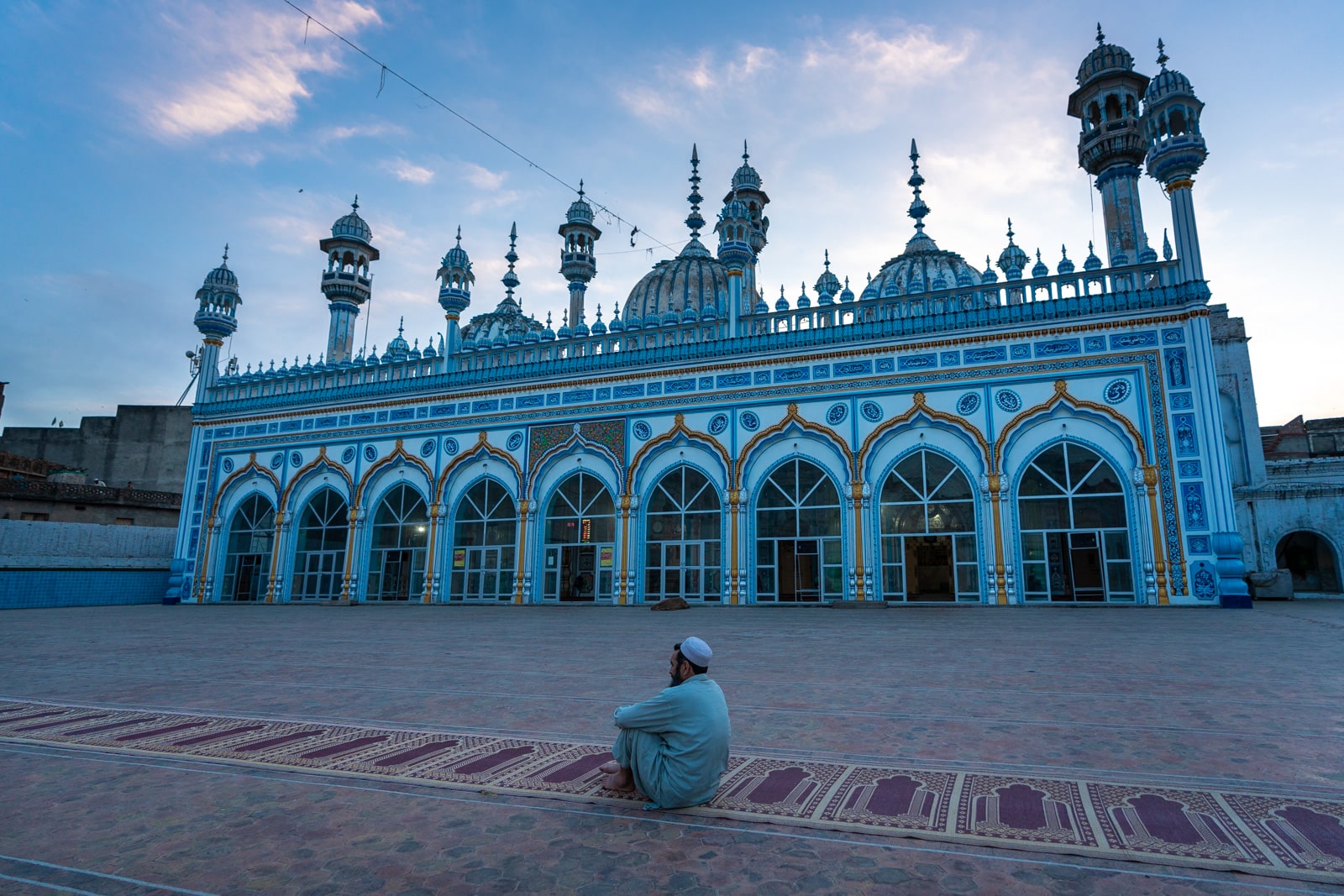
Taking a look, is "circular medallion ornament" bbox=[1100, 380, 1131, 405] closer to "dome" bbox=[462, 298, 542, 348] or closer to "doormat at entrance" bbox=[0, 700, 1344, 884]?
"doormat at entrance" bbox=[0, 700, 1344, 884]

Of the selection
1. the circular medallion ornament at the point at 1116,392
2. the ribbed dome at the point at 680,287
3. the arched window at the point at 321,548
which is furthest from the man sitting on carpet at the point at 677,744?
the ribbed dome at the point at 680,287

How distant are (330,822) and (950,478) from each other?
13.8m

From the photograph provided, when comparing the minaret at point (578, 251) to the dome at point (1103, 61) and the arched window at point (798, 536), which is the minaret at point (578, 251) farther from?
the dome at point (1103, 61)

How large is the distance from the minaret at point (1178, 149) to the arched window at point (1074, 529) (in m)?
4.12

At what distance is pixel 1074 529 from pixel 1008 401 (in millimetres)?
2685

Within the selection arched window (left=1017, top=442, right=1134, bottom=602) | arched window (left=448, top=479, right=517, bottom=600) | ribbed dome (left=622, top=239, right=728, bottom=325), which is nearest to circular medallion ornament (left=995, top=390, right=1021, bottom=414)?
arched window (left=1017, top=442, right=1134, bottom=602)

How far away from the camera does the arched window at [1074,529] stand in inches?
526

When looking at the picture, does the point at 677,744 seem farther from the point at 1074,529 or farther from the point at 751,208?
the point at 751,208

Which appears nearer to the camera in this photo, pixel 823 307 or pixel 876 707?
pixel 876 707

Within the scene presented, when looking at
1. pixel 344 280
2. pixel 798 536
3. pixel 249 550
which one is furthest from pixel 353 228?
pixel 798 536

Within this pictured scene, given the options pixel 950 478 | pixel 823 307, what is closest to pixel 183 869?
pixel 950 478

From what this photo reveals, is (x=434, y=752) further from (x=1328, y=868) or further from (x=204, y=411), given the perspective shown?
(x=204, y=411)

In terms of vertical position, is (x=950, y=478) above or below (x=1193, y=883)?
above

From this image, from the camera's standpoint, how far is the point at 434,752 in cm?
333
